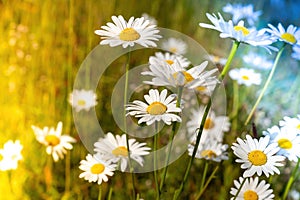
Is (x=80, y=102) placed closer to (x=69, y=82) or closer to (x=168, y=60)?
(x=69, y=82)

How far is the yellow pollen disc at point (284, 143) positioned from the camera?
19.2 inches

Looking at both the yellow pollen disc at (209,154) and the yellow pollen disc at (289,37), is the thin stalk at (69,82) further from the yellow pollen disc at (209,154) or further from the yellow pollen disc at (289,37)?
the yellow pollen disc at (289,37)

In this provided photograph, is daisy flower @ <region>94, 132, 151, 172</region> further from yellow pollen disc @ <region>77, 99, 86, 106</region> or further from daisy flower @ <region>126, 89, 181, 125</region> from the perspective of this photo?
yellow pollen disc @ <region>77, 99, 86, 106</region>

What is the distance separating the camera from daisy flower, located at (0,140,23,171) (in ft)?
1.98

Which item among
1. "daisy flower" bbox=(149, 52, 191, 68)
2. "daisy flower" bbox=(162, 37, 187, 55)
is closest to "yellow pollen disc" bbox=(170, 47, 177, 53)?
"daisy flower" bbox=(162, 37, 187, 55)

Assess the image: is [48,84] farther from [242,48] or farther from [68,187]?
[242,48]

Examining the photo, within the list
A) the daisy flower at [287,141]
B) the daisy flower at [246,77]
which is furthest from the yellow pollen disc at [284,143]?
the daisy flower at [246,77]

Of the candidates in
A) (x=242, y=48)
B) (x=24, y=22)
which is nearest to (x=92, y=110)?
(x=24, y=22)

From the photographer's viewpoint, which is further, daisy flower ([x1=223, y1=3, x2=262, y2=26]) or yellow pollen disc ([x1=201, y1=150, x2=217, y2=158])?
daisy flower ([x1=223, y1=3, x2=262, y2=26])

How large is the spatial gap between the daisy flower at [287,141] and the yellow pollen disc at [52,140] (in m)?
0.27

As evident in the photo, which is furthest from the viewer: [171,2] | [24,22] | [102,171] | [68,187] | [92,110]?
[171,2]

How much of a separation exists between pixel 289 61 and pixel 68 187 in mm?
470

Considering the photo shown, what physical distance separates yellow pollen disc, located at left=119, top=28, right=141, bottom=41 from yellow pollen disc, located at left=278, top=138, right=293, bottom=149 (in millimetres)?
161

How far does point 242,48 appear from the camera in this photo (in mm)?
977
